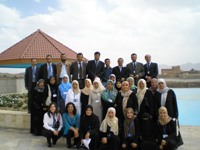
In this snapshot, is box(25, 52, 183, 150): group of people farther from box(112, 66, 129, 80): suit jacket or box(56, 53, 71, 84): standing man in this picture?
box(112, 66, 129, 80): suit jacket

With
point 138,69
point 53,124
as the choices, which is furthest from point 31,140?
point 138,69

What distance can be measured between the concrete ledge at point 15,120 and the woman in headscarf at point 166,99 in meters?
3.41

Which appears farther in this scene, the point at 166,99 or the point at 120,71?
the point at 120,71

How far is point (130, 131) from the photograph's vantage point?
14.8 feet

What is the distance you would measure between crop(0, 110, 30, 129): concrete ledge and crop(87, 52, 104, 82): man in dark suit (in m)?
1.95

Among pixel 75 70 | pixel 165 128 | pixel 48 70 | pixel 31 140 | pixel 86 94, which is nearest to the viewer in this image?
pixel 165 128

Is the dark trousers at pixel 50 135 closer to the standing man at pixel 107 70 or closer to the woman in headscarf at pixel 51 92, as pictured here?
the woman in headscarf at pixel 51 92

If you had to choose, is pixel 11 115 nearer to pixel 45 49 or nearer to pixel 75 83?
pixel 75 83

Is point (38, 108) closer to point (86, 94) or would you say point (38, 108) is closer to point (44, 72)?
point (44, 72)

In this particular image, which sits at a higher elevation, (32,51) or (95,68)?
(32,51)

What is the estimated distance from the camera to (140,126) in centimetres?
457

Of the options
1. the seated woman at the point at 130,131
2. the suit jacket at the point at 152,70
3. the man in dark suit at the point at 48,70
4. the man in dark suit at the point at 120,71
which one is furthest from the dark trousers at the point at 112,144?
the suit jacket at the point at 152,70

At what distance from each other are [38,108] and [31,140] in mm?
753

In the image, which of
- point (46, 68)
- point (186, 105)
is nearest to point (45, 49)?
point (46, 68)
